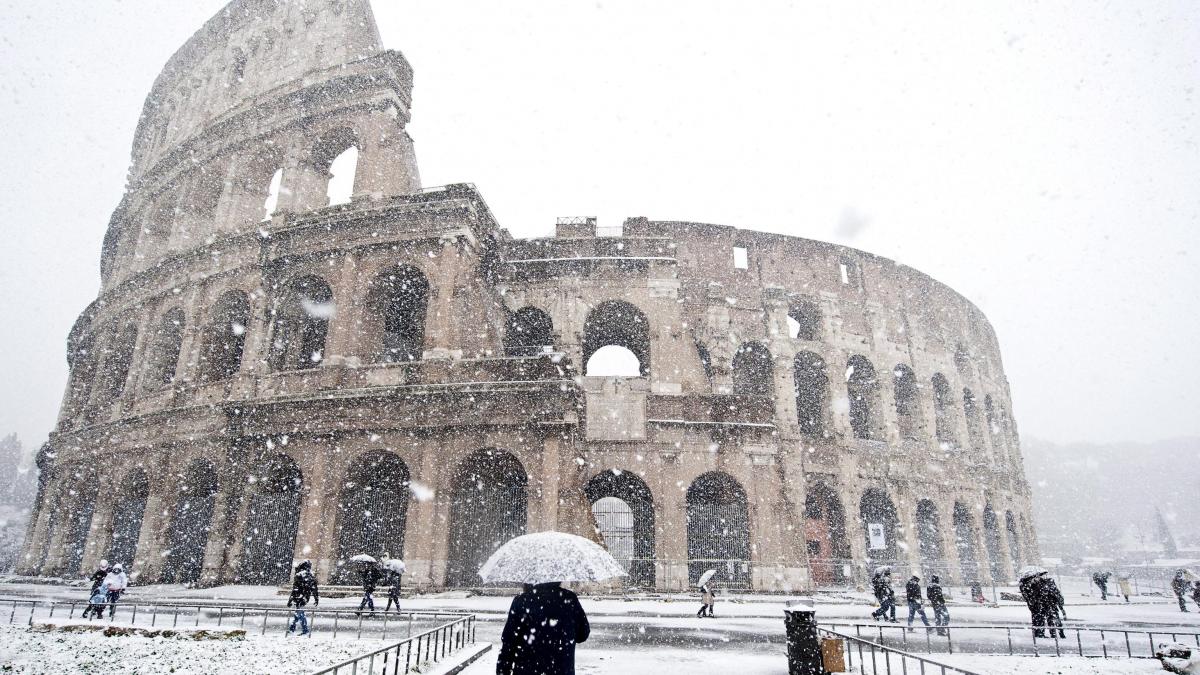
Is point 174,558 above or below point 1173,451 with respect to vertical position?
below

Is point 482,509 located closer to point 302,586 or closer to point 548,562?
point 302,586

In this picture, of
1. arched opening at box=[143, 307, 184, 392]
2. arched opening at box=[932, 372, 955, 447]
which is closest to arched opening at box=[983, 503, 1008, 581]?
arched opening at box=[932, 372, 955, 447]

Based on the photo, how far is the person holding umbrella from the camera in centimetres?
424

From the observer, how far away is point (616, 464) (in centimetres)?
1905

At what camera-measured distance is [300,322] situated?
20.0 metres

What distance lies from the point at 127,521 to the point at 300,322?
9.30 metres

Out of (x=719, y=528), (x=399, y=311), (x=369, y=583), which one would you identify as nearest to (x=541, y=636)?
(x=369, y=583)

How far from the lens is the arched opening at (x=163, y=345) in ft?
71.1

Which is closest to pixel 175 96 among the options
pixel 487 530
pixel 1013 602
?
pixel 487 530

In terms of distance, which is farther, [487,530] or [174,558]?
[174,558]

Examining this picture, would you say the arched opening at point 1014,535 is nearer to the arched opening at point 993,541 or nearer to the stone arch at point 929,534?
the arched opening at point 993,541

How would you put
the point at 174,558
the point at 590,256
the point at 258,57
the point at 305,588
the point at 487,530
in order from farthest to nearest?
the point at 258,57 < the point at 590,256 < the point at 174,558 < the point at 487,530 < the point at 305,588

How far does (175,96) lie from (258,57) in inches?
252

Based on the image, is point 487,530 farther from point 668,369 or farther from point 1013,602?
point 1013,602
